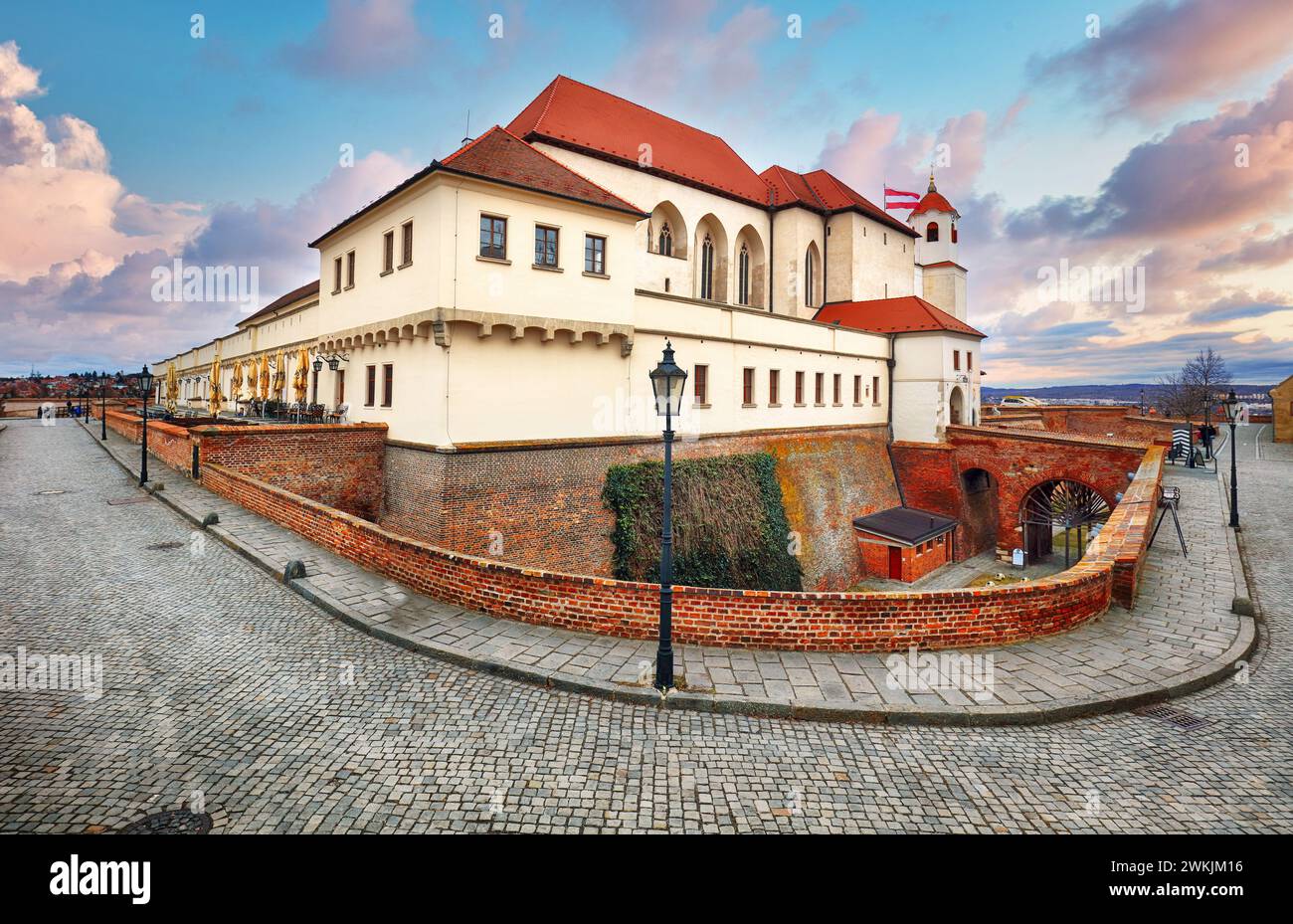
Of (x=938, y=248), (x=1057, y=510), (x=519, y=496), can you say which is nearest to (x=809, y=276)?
(x=938, y=248)

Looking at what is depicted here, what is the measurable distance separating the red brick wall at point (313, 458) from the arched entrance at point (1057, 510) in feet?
87.1

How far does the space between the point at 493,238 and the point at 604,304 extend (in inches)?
140

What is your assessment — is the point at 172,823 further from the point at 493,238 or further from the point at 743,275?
the point at 743,275

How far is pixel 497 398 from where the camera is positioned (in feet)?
51.3

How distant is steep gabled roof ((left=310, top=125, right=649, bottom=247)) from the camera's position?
14.7m

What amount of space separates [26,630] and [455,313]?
A: 375 inches

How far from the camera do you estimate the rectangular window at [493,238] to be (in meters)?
14.9

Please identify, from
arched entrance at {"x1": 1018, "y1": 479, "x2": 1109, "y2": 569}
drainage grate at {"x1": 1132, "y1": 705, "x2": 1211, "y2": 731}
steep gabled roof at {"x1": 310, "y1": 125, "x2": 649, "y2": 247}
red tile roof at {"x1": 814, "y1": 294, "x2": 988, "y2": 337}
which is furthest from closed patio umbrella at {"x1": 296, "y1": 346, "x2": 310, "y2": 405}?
arched entrance at {"x1": 1018, "y1": 479, "x2": 1109, "y2": 569}

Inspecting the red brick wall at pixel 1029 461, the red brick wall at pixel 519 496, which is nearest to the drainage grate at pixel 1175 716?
the red brick wall at pixel 519 496

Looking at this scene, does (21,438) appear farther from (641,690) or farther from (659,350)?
(641,690)

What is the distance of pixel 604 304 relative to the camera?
56.3 feet

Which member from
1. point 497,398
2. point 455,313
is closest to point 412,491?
point 497,398

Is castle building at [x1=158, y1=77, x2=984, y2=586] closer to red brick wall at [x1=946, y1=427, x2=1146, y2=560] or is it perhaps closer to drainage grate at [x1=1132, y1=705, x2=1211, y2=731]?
red brick wall at [x1=946, y1=427, x2=1146, y2=560]

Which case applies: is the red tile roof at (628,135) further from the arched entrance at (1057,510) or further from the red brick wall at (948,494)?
the arched entrance at (1057,510)
